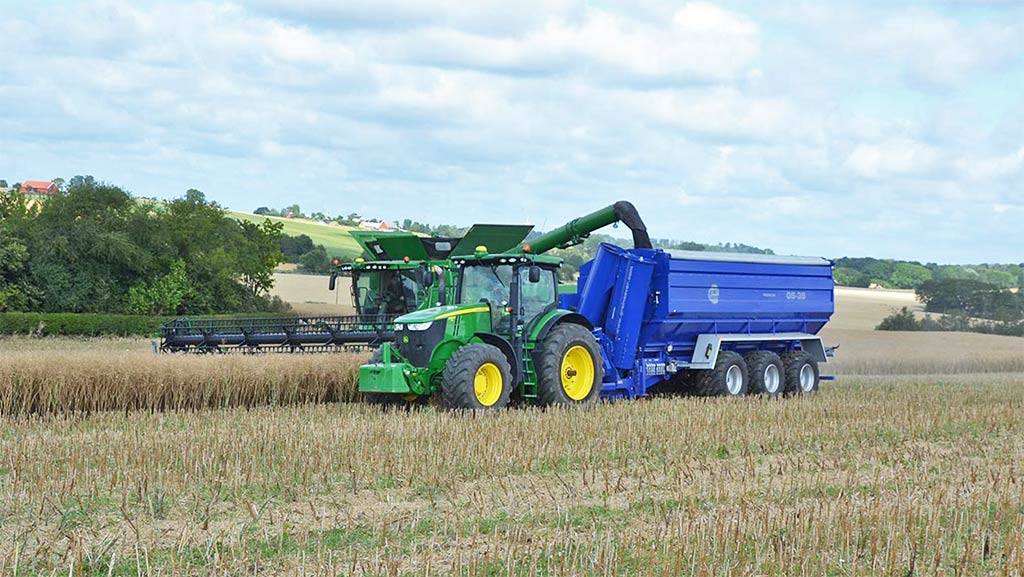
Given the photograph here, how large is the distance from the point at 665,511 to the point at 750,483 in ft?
4.74

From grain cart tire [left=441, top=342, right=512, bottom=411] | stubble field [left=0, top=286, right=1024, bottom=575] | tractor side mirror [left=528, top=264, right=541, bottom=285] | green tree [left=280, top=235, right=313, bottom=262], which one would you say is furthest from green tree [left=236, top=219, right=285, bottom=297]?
tractor side mirror [left=528, top=264, right=541, bottom=285]

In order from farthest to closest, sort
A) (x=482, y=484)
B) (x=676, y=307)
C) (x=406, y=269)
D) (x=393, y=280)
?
(x=393, y=280), (x=406, y=269), (x=676, y=307), (x=482, y=484)

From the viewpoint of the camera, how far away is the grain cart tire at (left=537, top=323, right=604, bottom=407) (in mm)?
13719

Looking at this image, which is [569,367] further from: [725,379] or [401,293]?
[401,293]

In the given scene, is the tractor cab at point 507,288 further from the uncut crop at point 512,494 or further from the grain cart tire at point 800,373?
the grain cart tire at point 800,373

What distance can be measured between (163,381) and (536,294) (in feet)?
16.0

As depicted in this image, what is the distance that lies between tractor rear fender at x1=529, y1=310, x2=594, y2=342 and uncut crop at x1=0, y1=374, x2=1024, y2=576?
123 centimetres

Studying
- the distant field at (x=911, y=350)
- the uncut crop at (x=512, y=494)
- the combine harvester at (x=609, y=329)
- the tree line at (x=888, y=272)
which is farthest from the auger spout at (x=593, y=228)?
the tree line at (x=888, y=272)

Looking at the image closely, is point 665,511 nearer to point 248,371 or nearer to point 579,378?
point 579,378

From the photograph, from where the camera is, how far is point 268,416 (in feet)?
42.6

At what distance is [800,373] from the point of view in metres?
18.1

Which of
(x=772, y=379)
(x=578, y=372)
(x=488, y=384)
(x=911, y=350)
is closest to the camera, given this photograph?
(x=488, y=384)

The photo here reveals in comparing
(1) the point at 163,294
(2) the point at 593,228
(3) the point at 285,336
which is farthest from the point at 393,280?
(1) the point at 163,294

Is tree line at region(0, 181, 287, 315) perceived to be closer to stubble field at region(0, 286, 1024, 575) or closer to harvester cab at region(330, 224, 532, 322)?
harvester cab at region(330, 224, 532, 322)
